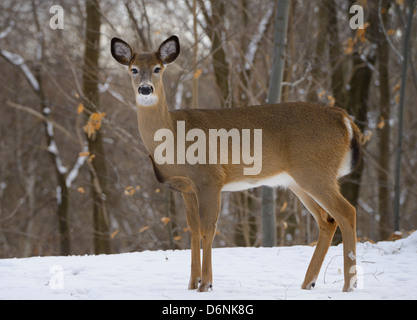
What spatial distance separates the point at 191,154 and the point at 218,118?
529 mm

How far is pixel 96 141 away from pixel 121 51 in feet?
28.3

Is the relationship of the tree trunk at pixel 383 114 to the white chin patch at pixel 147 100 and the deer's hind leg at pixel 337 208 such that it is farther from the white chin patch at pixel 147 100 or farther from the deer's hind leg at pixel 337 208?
the white chin patch at pixel 147 100

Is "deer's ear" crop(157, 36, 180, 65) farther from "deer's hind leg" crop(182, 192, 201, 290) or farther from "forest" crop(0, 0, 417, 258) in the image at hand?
"forest" crop(0, 0, 417, 258)

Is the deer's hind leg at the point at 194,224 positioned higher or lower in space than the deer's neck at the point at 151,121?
lower

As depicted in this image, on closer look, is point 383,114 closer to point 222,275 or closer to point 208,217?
point 222,275

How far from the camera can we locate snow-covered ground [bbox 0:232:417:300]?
5277 millimetres

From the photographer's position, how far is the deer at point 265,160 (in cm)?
557

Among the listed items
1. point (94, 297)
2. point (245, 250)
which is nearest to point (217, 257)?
point (245, 250)

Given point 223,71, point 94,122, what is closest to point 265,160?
point 94,122

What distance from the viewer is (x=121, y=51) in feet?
19.7

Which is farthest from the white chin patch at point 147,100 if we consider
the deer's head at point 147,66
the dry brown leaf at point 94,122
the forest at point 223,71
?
the dry brown leaf at point 94,122

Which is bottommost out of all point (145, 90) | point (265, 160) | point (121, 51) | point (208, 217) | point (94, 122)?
point (208, 217)

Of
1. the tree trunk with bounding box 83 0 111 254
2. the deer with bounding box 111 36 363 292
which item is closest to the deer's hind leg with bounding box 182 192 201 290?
the deer with bounding box 111 36 363 292
